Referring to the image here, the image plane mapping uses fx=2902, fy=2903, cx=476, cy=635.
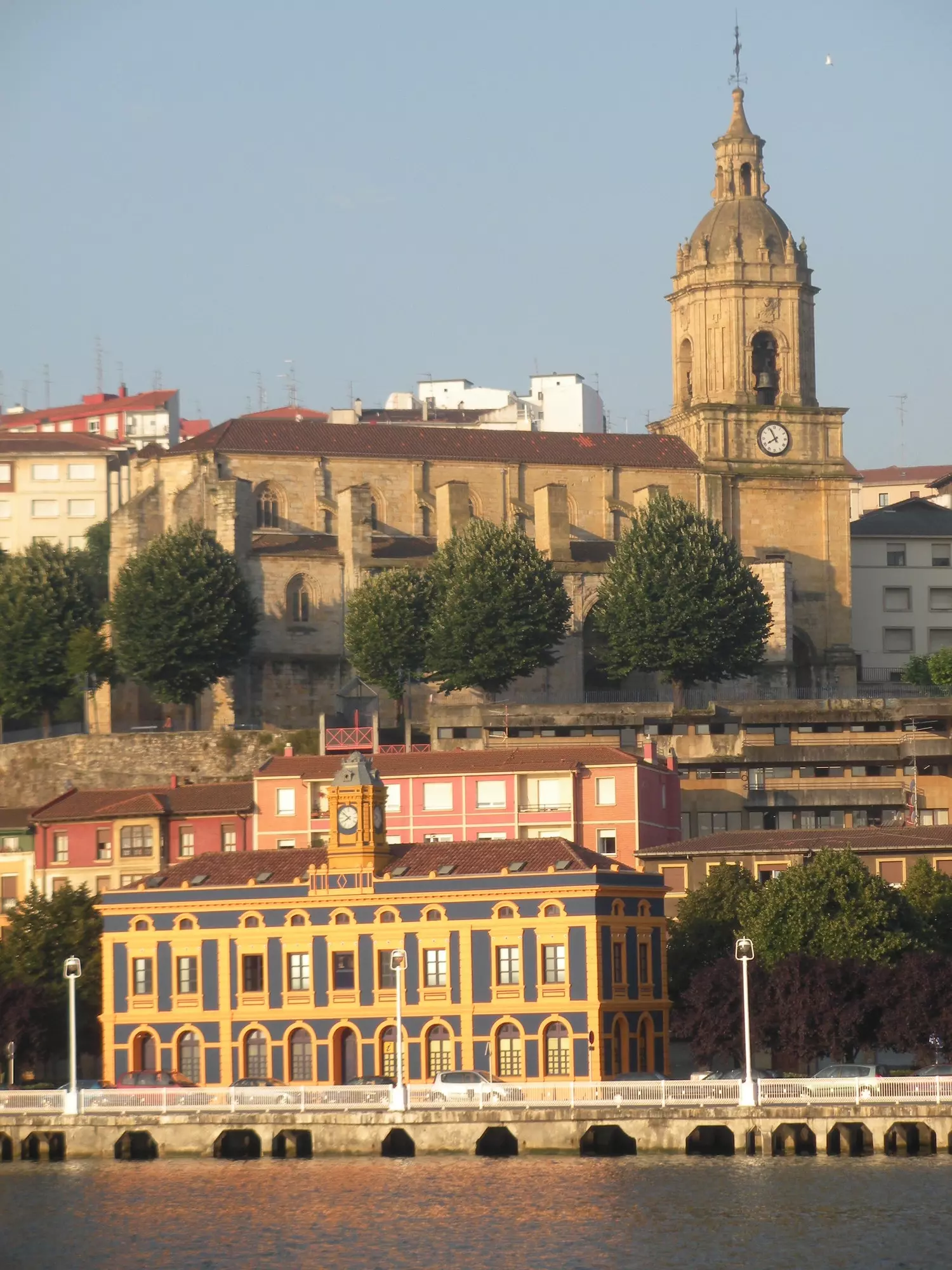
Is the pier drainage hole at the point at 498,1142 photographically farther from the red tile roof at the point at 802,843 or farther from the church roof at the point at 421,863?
the red tile roof at the point at 802,843

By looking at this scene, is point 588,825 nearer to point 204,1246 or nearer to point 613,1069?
point 613,1069

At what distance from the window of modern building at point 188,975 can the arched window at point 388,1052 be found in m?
5.89

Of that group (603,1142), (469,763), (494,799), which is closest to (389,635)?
(469,763)

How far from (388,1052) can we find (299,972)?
145 inches

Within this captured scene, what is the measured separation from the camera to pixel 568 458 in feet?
481

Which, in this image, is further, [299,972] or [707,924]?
[707,924]

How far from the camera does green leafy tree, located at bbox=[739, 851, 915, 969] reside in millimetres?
86688

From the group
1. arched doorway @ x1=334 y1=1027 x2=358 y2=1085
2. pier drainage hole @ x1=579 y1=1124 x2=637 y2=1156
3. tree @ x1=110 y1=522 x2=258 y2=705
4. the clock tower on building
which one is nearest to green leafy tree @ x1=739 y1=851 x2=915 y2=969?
arched doorway @ x1=334 y1=1027 x2=358 y2=1085

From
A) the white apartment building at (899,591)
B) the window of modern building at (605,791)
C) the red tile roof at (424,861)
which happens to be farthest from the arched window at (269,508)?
the red tile roof at (424,861)

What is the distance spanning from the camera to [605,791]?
105312mm

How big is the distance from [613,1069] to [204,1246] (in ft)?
66.5

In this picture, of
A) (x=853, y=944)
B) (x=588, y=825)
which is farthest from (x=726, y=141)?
(x=853, y=944)

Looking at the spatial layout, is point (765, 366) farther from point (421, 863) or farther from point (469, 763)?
point (421, 863)

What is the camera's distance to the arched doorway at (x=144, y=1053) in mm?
83500
